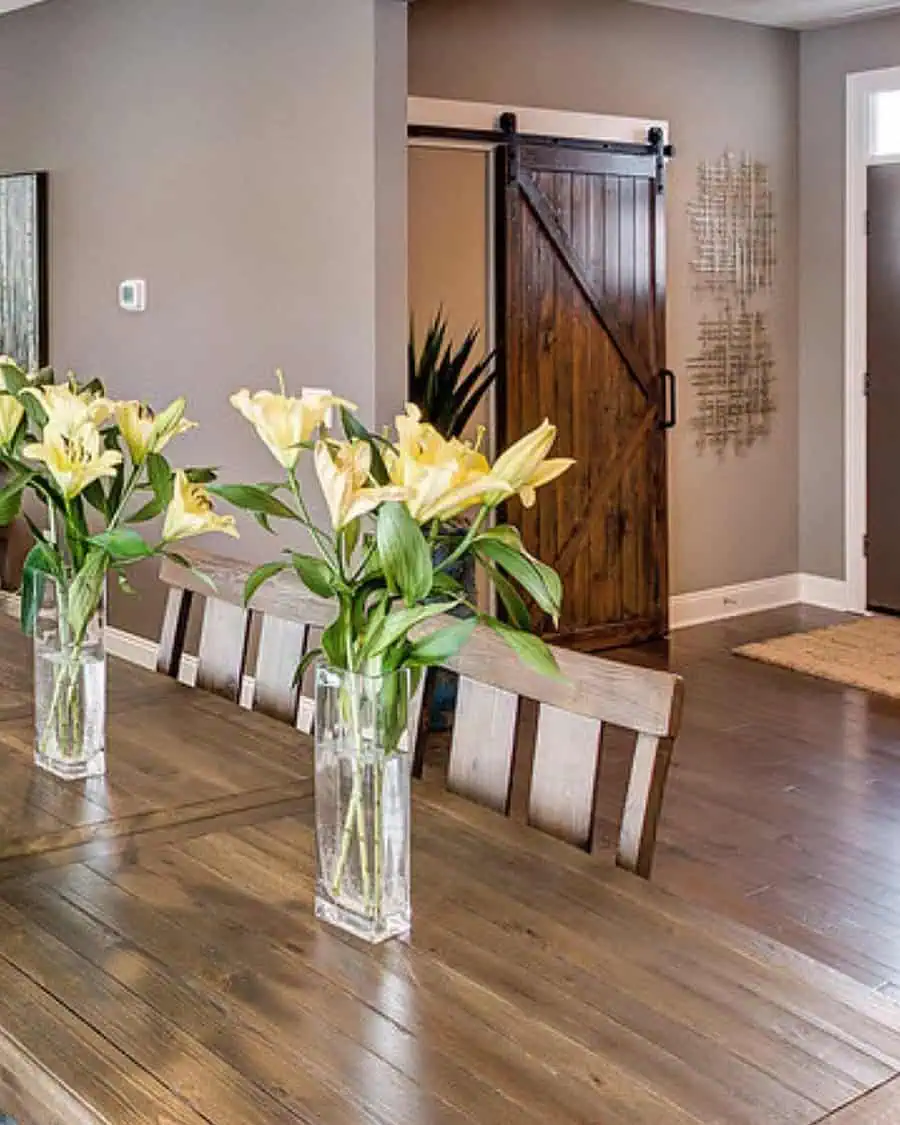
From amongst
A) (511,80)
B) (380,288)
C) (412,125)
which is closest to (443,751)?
(380,288)

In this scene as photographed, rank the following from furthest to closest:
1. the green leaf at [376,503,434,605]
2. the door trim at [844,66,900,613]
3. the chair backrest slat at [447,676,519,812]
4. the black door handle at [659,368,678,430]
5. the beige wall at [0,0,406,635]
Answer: the door trim at [844,66,900,613] < the black door handle at [659,368,678,430] < the beige wall at [0,0,406,635] < the chair backrest slat at [447,676,519,812] < the green leaf at [376,503,434,605]

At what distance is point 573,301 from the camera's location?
619cm

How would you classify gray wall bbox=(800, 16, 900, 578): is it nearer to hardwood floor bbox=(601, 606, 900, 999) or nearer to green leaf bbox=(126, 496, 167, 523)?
hardwood floor bbox=(601, 606, 900, 999)

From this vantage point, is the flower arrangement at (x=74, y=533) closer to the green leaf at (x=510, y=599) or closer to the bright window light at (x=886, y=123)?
the green leaf at (x=510, y=599)

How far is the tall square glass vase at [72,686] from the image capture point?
212 centimetres

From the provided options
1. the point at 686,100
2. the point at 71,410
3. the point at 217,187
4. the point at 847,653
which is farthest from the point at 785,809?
the point at 686,100

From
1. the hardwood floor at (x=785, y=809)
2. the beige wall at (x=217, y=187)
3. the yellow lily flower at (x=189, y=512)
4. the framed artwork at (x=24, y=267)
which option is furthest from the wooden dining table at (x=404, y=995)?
the framed artwork at (x=24, y=267)

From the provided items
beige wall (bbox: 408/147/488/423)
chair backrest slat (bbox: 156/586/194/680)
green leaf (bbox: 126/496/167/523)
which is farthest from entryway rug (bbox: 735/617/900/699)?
green leaf (bbox: 126/496/167/523)

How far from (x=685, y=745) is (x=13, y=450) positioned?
131 inches

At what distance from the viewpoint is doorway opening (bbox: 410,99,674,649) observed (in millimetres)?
5785

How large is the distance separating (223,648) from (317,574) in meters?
1.27

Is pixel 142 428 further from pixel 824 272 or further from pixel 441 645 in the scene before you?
pixel 824 272

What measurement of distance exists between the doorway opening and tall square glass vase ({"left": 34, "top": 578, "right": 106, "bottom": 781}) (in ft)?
12.3

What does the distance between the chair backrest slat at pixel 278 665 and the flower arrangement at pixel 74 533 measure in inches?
19.8
